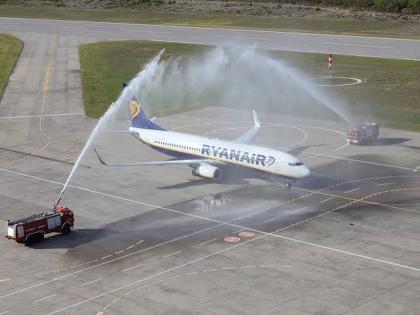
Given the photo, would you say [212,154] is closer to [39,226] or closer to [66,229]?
[66,229]

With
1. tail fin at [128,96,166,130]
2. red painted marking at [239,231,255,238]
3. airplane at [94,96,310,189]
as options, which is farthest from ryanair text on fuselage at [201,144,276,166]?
red painted marking at [239,231,255,238]

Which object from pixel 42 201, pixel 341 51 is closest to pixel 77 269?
pixel 42 201

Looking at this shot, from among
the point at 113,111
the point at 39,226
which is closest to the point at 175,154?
the point at 39,226

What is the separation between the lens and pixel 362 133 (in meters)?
109

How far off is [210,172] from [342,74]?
7228cm

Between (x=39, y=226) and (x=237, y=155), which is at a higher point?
(x=237, y=155)

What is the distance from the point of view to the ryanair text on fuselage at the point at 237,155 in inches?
3547

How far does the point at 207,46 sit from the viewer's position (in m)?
190

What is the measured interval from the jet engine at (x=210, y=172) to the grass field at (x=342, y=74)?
3912 cm

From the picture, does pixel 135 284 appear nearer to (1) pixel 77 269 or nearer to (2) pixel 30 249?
(1) pixel 77 269

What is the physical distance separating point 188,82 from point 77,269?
302ft

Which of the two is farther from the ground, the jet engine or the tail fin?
the tail fin

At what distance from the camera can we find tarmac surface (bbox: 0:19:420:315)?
62.8m

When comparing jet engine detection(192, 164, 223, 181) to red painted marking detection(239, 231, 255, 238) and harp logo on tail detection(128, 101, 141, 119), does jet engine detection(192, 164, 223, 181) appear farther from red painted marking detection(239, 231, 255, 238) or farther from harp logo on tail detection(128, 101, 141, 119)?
red painted marking detection(239, 231, 255, 238)
